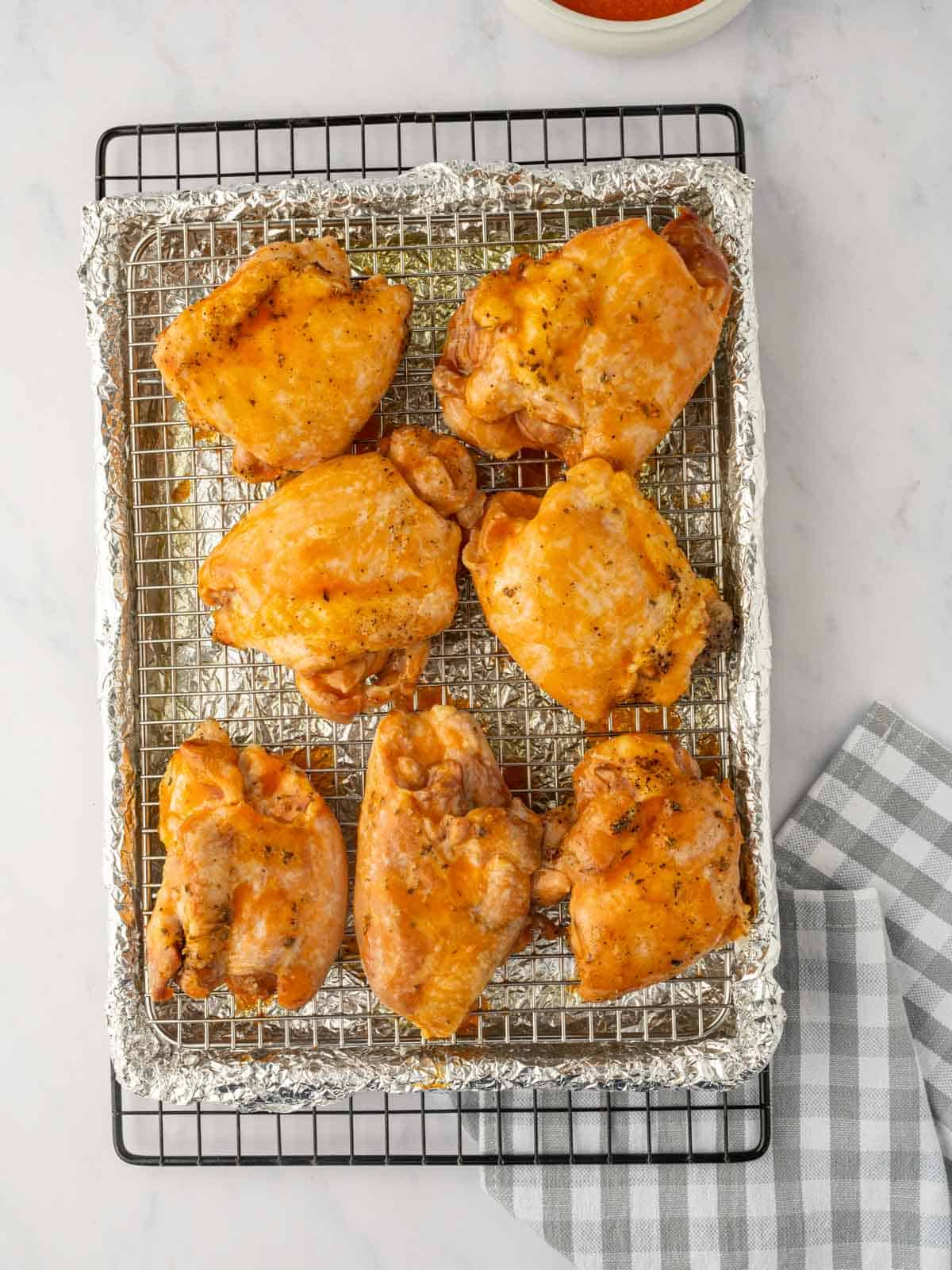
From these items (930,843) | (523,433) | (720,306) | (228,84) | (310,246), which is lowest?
(930,843)

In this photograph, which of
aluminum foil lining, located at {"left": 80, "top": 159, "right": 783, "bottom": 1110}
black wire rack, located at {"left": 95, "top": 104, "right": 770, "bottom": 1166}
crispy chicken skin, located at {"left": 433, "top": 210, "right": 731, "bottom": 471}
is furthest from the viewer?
black wire rack, located at {"left": 95, "top": 104, "right": 770, "bottom": 1166}

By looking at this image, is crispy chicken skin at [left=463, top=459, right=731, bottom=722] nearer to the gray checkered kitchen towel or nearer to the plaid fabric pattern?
the plaid fabric pattern

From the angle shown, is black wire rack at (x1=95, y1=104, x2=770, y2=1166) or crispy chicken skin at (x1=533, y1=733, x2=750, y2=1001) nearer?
crispy chicken skin at (x1=533, y1=733, x2=750, y2=1001)

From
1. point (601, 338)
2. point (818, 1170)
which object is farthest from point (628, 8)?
point (818, 1170)

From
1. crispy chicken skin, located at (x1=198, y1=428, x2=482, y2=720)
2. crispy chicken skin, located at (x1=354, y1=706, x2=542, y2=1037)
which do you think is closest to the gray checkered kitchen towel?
crispy chicken skin, located at (x1=354, y1=706, x2=542, y2=1037)

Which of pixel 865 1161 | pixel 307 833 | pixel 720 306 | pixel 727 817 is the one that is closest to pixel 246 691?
pixel 307 833

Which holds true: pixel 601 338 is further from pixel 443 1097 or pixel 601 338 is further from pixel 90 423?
pixel 443 1097

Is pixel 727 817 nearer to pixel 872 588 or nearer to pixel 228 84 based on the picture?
pixel 872 588
